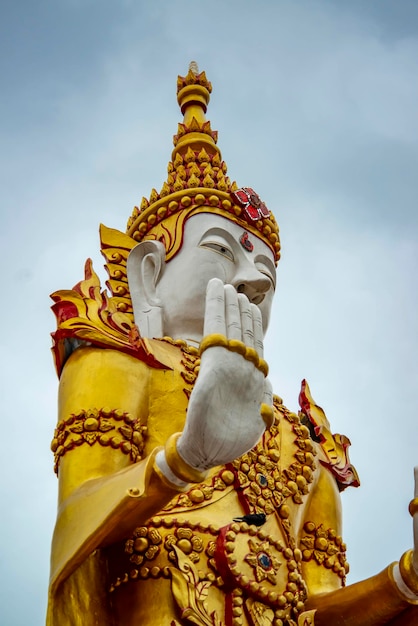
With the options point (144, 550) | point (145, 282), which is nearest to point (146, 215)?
point (145, 282)

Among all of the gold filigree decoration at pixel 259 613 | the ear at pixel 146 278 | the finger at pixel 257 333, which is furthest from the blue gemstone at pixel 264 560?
the ear at pixel 146 278

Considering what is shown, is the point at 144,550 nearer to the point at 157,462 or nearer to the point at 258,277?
the point at 157,462

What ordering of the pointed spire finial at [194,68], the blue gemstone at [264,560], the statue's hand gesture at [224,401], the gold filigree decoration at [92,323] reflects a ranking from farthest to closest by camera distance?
the pointed spire finial at [194,68] → the gold filigree decoration at [92,323] → the blue gemstone at [264,560] → the statue's hand gesture at [224,401]

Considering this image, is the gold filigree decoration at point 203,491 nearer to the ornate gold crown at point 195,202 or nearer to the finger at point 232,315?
the finger at point 232,315

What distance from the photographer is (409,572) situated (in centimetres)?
548

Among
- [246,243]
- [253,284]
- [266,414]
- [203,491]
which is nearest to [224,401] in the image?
[266,414]

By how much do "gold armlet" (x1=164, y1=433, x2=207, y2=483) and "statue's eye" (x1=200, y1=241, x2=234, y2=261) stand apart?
2.24 m

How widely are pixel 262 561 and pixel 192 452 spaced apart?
1.12 meters

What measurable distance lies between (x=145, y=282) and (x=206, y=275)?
18.3 inches

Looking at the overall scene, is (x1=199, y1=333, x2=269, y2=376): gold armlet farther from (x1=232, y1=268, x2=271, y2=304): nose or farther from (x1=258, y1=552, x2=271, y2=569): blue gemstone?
(x1=232, y1=268, x2=271, y2=304): nose

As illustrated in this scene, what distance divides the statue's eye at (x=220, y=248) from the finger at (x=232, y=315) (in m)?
1.67

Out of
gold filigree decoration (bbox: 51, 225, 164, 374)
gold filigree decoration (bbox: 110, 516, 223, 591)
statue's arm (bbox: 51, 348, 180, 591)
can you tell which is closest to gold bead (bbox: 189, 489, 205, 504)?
gold filigree decoration (bbox: 110, 516, 223, 591)

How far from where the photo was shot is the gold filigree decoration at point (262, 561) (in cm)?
539

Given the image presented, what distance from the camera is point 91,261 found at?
6.73m
